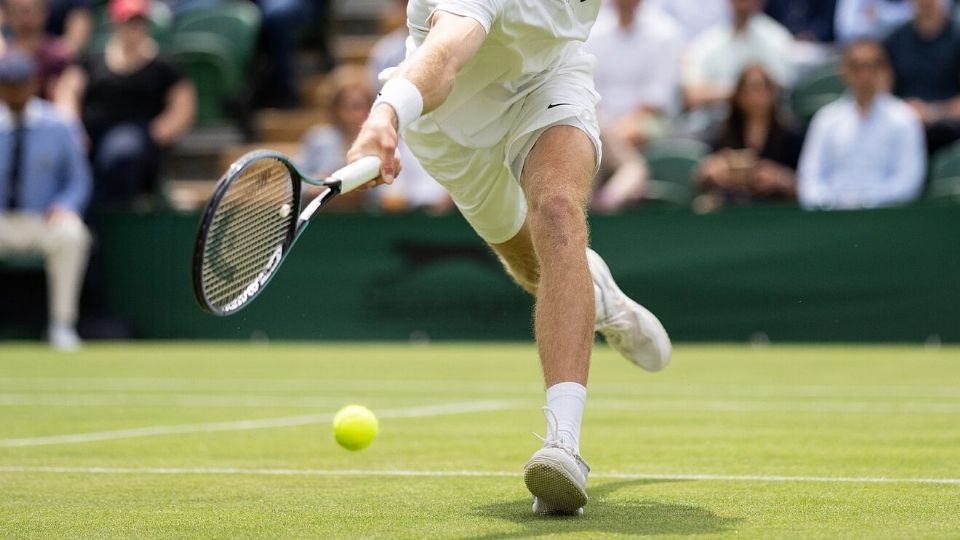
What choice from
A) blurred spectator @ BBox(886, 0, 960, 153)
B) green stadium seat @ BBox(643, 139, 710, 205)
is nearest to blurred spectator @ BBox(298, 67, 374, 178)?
green stadium seat @ BBox(643, 139, 710, 205)

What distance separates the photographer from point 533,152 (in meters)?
4.43

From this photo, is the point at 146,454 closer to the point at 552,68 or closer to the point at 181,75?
the point at 552,68

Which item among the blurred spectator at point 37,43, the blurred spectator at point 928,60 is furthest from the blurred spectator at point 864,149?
the blurred spectator at point 37,43

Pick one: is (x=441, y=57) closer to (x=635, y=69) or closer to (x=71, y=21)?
(x=635, y=69)

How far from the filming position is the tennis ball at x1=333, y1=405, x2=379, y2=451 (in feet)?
16.5

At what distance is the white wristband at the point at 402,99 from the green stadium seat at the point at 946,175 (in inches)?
296

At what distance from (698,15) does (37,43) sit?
5885 mm

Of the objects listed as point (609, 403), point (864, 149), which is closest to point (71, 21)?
→ point (864, 149)

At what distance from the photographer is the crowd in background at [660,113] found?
11.1m

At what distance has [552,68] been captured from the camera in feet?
15.3

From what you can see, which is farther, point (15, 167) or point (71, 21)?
point (71, 21)

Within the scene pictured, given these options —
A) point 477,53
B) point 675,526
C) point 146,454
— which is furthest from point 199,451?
point 675,526

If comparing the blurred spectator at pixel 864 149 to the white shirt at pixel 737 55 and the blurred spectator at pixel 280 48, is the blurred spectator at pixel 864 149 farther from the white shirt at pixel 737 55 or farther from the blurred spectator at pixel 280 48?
the blurred spectator at pixel 280 48

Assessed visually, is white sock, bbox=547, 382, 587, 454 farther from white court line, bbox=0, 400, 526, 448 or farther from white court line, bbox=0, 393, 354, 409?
white court line, bbox=0, 393, 354, 409
